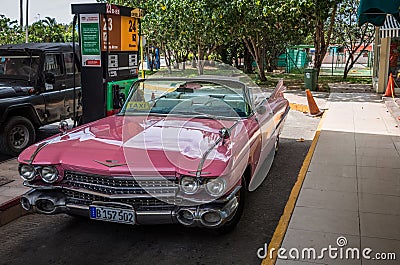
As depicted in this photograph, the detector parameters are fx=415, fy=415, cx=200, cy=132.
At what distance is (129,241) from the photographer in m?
4.23

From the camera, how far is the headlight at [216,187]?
12.1ft

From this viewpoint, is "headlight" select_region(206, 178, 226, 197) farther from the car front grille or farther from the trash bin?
the trash bin

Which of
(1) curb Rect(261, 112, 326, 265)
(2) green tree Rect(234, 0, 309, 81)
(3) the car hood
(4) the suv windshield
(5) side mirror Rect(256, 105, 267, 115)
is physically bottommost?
Answer: (1) curb Rect(261, 112, 326, 265)

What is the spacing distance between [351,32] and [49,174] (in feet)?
74.0

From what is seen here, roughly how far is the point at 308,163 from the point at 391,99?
7.86m

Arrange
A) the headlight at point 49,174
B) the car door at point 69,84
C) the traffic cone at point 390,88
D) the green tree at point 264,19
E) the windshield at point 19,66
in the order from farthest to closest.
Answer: the green tree at point 264,19, the traffic cone at point 390,88, the car door at point 69,84, the windshield at point 19,66, the headlight at point 49,174

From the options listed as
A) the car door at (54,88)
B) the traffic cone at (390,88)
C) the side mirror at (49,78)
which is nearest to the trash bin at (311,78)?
the traffic cone at (390,88)

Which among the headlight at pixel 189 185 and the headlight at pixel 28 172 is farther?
the headlight at pixel 28 172

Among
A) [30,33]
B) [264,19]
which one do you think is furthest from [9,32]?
[264,19]

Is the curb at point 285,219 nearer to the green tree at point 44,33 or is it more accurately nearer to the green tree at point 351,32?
the green tree at point 351,32

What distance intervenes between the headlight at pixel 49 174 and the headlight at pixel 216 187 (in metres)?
1.49

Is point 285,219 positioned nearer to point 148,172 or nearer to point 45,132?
point 148,172

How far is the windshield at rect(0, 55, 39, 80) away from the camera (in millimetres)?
7895

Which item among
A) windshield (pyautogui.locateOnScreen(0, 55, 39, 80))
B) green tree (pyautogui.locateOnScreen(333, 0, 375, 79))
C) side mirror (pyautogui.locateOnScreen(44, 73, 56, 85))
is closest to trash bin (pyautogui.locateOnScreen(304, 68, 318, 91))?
green tree (pyautogui.locateOnScreen(333, 0, 375, 79))
